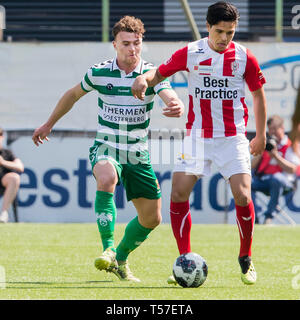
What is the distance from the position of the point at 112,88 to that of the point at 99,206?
0.98 meters

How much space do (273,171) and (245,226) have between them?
6.47 metres

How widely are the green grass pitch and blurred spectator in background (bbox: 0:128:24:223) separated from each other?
0.37 metres

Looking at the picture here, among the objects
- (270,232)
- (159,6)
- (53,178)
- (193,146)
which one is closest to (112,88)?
(193,146)

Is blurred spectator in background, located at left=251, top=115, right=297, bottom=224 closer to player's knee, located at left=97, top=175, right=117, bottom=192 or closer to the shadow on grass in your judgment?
player's knee, located at left=97, top=175, right=117, bottom=192

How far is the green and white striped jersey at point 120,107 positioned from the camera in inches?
275

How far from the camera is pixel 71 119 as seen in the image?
13477mm

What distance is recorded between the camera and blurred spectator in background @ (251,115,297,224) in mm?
12875

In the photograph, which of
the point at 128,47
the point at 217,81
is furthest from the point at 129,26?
the point at 217,81

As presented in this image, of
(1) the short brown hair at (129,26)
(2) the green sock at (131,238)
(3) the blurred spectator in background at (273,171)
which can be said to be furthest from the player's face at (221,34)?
(3) the blurred spectator in background at (273,171)

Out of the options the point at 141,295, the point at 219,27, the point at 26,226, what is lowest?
the point at 26,226

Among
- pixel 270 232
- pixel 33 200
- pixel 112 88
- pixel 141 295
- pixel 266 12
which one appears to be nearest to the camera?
pixel 141 295

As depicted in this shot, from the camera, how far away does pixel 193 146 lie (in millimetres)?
6676

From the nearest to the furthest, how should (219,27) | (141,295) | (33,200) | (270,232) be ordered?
(141,295) → (219,27) → (270,232) → (33,200)
